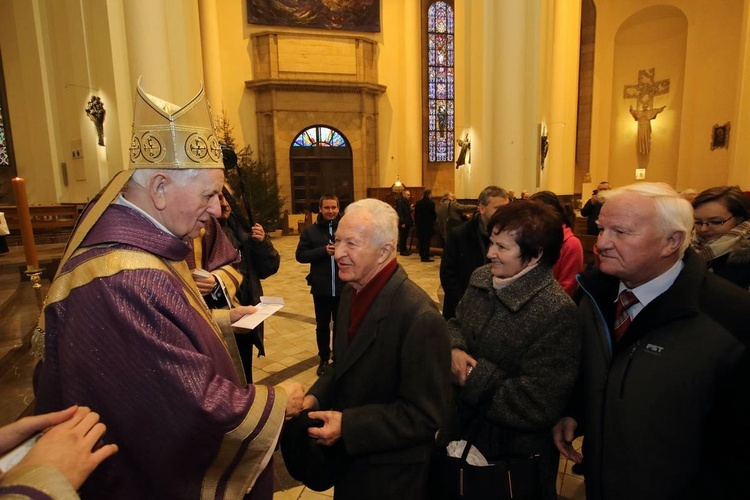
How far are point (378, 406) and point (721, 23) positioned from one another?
1752 centimetres

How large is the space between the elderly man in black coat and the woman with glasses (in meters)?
1.83

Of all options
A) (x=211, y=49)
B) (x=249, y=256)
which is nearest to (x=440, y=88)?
(x=211, y=49)

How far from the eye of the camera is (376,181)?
18594 mm

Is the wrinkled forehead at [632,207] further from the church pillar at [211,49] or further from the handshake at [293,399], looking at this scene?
the church pillar at [211,49]

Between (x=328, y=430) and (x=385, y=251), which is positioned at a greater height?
(x=385, y=251)

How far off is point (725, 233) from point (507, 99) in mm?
7968

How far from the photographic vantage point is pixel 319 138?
1803cm

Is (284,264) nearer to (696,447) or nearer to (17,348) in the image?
(17,348)

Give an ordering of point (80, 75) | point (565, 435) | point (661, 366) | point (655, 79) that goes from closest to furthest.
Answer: point (661, 366) < point (565, 435) < point (80, 75) < point (655, 79)

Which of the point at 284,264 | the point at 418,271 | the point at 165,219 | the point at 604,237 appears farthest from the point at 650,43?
the point at 165,219

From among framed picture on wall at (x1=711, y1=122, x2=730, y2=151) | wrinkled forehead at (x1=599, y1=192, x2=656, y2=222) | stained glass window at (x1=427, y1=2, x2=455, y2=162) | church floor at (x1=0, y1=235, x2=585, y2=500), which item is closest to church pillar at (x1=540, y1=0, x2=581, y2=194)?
framed picture on wall at (x1=711, y1=122, x2=730, y2=151)

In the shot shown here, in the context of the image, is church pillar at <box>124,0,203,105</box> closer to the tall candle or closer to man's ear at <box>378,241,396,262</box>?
the tall candle

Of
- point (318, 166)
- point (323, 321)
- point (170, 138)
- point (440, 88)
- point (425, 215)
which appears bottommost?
point (323, 321)

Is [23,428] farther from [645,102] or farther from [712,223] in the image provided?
[645,102]
